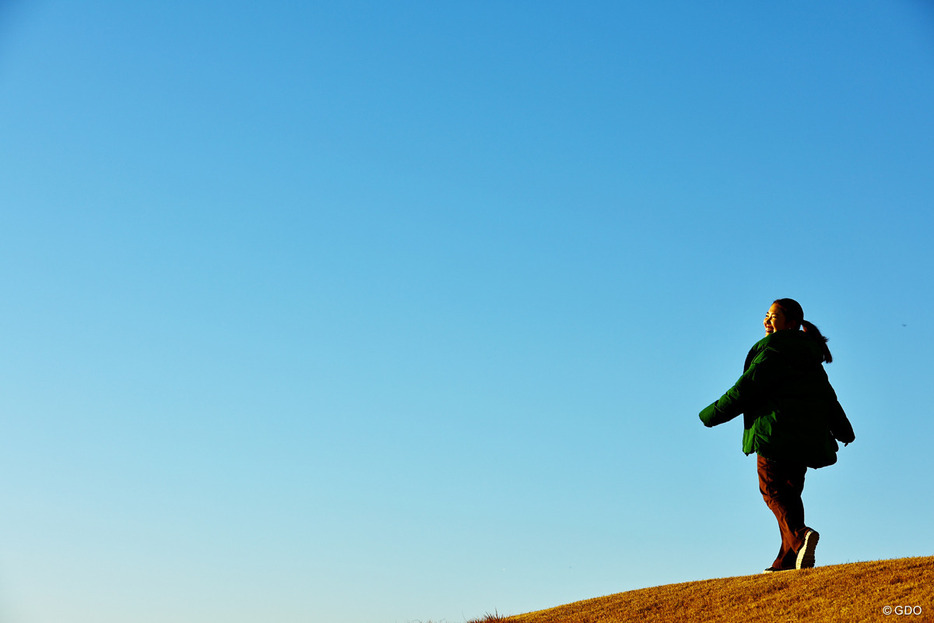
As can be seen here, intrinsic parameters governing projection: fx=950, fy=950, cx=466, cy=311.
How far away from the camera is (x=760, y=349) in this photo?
10.7 meters

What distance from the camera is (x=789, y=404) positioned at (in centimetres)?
1035

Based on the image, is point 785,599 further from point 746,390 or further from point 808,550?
point 746,390

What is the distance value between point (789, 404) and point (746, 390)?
0.48 metres

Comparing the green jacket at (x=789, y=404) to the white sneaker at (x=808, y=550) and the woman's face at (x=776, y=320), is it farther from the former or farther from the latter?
the white sneaker at (x=808, y=550)

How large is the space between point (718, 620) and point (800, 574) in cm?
144

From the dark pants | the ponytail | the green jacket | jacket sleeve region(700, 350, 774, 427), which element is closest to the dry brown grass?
the dark pants

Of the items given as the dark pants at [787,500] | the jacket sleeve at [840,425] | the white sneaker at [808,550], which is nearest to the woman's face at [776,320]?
the jacket sleeve at [840,425]

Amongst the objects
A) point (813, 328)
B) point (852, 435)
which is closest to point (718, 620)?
point (852, 435)

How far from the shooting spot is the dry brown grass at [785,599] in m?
8.55

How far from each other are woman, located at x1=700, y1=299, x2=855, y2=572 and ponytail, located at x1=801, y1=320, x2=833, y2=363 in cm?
2

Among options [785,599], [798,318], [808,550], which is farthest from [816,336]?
[785,599]

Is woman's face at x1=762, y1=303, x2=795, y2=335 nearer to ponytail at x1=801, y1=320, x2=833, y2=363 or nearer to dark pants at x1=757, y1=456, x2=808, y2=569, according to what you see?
ponytail at x1=801, y1=320, x2=833, y2=363

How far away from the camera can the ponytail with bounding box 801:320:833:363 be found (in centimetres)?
1067

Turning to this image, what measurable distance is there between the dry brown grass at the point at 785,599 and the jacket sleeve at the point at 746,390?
5.97ft
